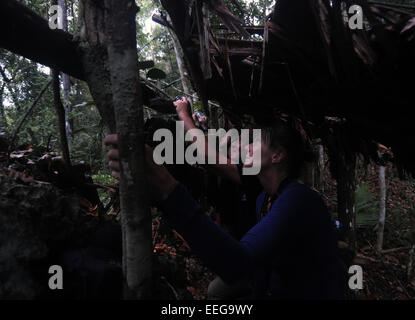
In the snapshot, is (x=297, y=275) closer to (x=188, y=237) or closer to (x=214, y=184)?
(x=188, y=237)

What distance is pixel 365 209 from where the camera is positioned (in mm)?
6270

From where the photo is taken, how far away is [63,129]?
54.2 inches

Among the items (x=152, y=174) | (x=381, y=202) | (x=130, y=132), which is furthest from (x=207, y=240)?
(x=381, y=202)

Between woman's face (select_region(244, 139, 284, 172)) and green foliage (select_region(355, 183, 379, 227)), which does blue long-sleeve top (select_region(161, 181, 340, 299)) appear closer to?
woman's face (select_region(244, 139, 284, 172))

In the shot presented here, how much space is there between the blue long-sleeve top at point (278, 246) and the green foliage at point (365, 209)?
18.8ft

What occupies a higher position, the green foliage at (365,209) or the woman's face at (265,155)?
the woman's face at (265,155)

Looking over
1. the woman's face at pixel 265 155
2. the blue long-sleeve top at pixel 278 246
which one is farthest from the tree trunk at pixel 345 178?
the blue long-sleeve top at pixel 278 246

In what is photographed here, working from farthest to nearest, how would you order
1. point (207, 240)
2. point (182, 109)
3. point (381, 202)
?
point (381, 202) → point (182, 109) → point (207, 240)

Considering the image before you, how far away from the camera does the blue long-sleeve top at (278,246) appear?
3.23ft

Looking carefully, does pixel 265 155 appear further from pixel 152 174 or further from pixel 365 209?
pixel 365 209

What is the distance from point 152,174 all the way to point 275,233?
617 millimetres

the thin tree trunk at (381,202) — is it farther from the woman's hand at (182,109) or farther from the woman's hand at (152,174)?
the woman's hand at (152,174)

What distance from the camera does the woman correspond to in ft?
3.22

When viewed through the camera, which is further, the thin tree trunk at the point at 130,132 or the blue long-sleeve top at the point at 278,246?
the blue long-sleeve top at the point at 278,246
